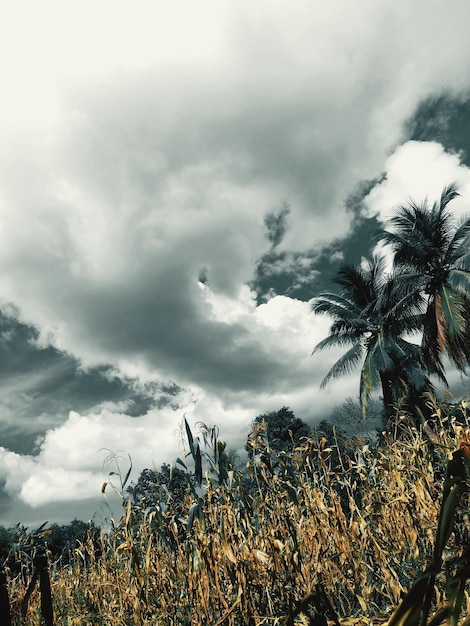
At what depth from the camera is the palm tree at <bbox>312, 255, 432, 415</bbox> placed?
625 inches

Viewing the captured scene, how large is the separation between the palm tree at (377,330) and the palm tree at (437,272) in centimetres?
74

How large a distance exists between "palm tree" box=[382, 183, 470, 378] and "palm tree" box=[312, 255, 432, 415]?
735 mm

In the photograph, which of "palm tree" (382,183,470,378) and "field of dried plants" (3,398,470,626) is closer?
"field of dried plants" (3,398,470,626)

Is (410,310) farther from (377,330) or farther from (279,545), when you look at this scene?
(279,545)

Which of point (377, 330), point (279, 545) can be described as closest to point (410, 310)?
point (377, 330)

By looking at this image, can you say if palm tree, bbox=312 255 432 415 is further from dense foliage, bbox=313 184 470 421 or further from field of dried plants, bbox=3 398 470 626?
field of dried plants, bbox=3 398 470 626

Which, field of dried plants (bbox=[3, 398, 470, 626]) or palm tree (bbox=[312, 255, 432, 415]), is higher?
palm tree (bbox=[312, 255, 432, 415])

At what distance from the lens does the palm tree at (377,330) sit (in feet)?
52.1

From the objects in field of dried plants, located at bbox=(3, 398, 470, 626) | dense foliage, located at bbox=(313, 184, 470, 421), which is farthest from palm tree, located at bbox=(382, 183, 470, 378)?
field of dried plants, located at bbox=(3, 398, 470, 626)

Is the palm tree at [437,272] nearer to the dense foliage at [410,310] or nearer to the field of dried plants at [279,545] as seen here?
the dense foliage at [410,310]

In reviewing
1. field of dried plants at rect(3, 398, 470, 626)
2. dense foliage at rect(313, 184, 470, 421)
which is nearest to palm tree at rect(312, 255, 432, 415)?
dense foliage at rect(313, 184, 470, 421)

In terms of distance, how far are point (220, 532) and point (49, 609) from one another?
4.85 ft

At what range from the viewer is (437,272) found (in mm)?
14766

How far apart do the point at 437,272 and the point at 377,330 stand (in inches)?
134
